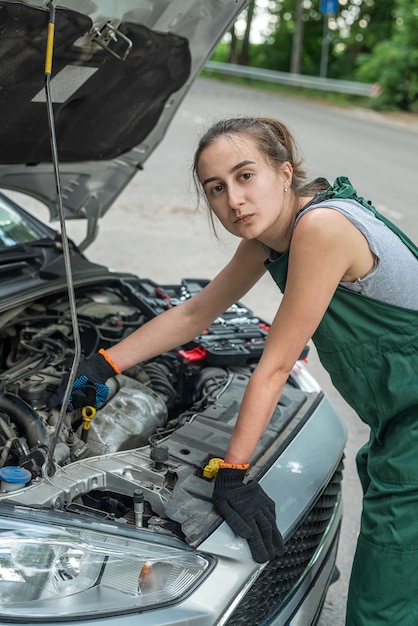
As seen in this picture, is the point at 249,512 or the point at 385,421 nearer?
the point at 249,512

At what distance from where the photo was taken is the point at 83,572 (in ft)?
5.72

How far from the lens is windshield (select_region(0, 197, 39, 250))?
129 inches

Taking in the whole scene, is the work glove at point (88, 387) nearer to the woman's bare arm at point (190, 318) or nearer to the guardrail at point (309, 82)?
the woman's bare arm at point (190, 318)

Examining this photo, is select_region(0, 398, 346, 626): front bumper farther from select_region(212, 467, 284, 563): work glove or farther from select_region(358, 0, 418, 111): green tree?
select_region(358, 0, 418, 111): green tree

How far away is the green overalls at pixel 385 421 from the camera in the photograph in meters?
2.17

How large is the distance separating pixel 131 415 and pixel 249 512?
65 cm

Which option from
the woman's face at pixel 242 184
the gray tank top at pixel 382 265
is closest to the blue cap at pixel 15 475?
the woman's face at pixel 242 184

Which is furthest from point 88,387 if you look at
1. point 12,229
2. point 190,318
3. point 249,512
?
point 12,229

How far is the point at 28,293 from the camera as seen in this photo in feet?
9.30

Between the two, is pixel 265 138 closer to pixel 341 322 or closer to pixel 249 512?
pixel 341 322

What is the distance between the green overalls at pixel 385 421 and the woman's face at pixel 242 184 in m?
0.15

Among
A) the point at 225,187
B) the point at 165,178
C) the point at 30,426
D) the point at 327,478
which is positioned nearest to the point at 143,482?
the point at 30,426

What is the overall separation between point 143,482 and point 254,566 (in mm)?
400

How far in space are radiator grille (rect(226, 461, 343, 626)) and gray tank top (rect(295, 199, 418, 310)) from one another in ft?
2.13
